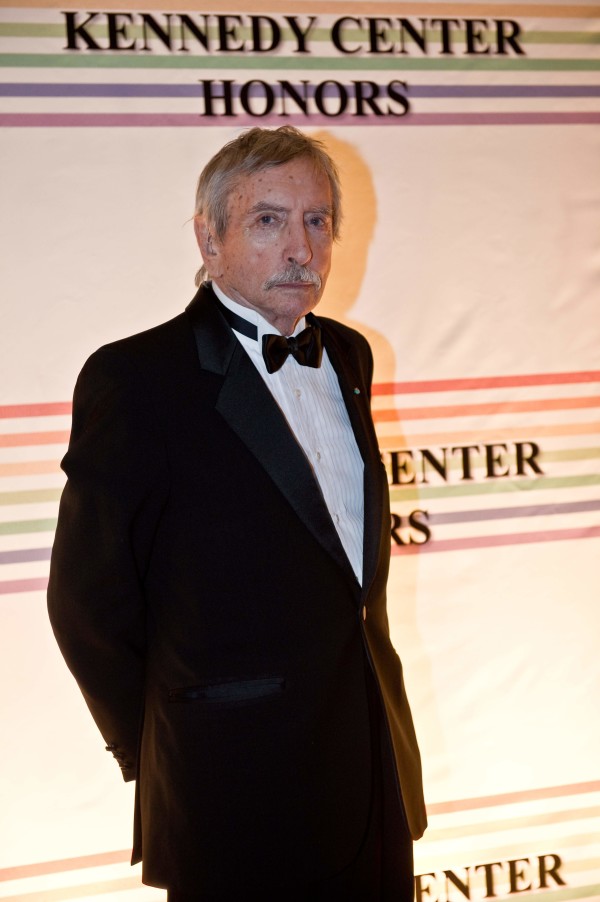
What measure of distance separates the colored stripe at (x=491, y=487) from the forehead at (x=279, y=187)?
999 millimetres

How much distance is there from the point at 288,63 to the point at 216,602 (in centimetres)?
139

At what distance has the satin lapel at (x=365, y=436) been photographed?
158cm

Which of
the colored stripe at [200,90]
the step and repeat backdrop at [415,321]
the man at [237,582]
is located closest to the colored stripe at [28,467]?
the step and repeat backdrop at [415,321]

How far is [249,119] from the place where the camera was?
2264 millimetres

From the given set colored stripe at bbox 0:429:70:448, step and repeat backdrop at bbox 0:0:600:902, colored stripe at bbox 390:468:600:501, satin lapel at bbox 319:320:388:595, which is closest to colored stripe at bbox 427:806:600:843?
step and repeat backdrop at bbox 0:0:600:902

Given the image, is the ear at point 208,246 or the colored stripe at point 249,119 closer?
the ear at point 208,246

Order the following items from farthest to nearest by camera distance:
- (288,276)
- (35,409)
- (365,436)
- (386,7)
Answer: (386,7)
(35,409)
(365,436)
(288,276)

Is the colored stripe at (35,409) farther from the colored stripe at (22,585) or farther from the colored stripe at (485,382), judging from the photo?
the colored stripe at (485,382)

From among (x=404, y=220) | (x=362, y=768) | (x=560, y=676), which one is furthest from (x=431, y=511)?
(x=362, y=768)

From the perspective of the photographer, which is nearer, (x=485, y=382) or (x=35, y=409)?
(x=35, y=409)

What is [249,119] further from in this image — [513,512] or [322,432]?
[513,512]

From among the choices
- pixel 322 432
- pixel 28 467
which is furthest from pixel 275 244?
pixel 28 467

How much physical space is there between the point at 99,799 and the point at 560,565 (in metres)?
1.27

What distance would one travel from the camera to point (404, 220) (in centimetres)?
239
